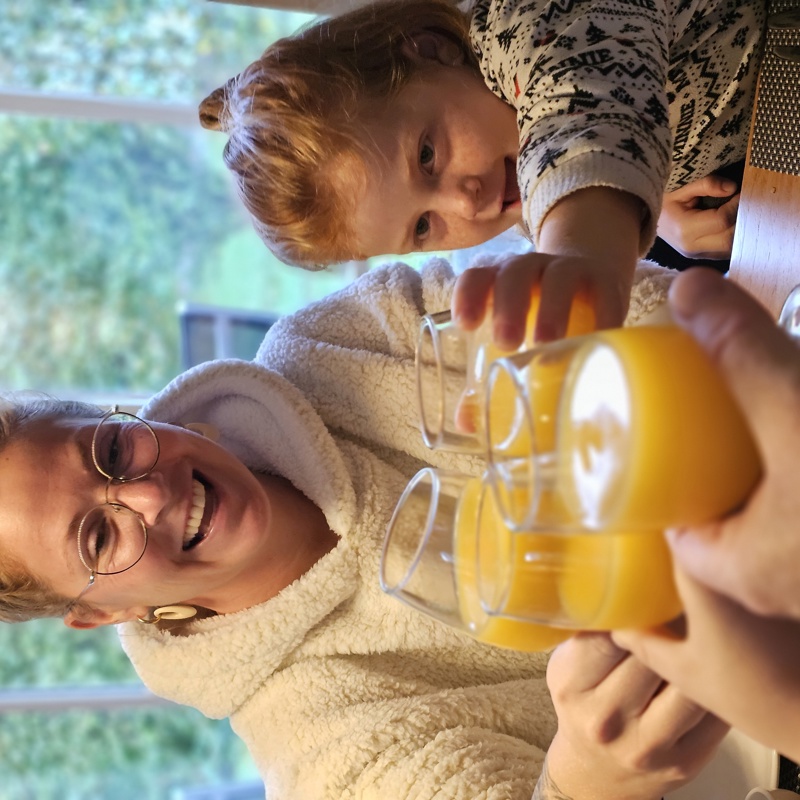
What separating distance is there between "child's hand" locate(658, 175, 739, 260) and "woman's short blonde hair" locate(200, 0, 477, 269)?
0.41 metres

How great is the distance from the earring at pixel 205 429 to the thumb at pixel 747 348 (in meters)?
1.13

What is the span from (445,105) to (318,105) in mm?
189

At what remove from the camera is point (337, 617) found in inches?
55.3

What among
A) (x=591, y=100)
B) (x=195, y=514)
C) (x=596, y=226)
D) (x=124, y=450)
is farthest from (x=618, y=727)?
(x=124, y=450)

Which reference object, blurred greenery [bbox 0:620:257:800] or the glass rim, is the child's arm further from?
blurred greenery [bbox 0:620:257:800]

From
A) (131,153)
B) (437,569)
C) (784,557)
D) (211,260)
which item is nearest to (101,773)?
(211,260)

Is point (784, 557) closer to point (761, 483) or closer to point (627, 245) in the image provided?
point (761, 483)

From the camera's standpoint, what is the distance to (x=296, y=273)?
3381mm

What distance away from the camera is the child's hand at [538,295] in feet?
1.84

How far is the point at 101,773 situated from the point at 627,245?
321cm

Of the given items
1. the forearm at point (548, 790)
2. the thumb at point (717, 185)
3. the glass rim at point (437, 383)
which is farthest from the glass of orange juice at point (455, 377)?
the thumb at point (717, 185)

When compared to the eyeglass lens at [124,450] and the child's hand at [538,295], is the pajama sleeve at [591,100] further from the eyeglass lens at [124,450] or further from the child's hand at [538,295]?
the eyeglass lens at [124,450]

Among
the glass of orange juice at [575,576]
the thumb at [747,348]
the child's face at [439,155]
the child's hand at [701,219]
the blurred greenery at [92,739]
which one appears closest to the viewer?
the thumb at [747,348]

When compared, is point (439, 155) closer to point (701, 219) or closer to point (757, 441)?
point (701, 219)
